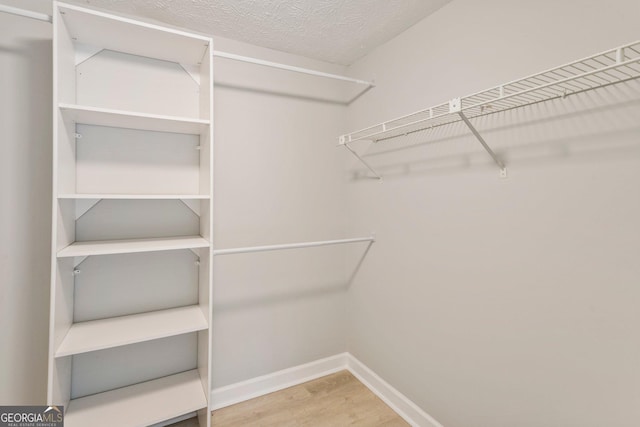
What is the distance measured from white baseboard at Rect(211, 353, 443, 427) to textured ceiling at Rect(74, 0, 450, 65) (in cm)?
230

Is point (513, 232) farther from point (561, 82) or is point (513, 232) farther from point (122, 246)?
point (122, 246)

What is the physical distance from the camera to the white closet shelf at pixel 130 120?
1352 mm

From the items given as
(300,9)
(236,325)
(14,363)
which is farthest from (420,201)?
(14,363)

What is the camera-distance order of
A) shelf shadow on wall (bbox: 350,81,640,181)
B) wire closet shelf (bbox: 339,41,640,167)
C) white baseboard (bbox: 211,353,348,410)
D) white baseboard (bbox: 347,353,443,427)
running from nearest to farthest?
wire closet shelf (bbox: 339,41,640,167)
shelf shadow on wall (bbox: 350,81,640,181)
white baseboard (bbox: 347,353,443,427)
white baseboard (bbox: 211,353,348,410)

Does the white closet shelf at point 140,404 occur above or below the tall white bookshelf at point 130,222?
below

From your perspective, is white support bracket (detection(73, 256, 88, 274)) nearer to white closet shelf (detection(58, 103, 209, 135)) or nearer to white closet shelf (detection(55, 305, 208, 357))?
white closet shelf (detection(55, 305, 208, 357))

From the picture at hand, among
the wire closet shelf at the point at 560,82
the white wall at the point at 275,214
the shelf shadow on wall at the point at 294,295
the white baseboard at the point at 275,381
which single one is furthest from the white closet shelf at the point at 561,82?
the white baseboard at the point at 275,381

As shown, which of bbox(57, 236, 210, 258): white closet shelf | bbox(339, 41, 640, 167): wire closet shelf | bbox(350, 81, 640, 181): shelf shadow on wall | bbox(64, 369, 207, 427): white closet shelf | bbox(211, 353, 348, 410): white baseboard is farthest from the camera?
bbox(211, 353, 348, 410): white baseboard

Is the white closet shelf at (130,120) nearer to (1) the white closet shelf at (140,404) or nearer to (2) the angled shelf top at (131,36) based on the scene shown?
(2) the angled shelf top at (131,36)

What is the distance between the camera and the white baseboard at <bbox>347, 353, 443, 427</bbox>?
1.75 m

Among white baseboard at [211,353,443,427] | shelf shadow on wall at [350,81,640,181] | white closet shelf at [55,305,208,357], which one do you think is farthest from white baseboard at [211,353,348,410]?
shelf shadow on wall at [350,81,640,181]

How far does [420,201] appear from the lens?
1762mm

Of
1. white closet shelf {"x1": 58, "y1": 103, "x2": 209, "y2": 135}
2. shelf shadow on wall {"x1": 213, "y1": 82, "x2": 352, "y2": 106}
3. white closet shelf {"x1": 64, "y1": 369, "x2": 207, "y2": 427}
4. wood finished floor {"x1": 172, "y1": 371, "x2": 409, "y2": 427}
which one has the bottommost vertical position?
wood finished floor {"x1": 172, "y1": 371, "x2": 409, "y2": 427}

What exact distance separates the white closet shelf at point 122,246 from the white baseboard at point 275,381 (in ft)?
3.52
